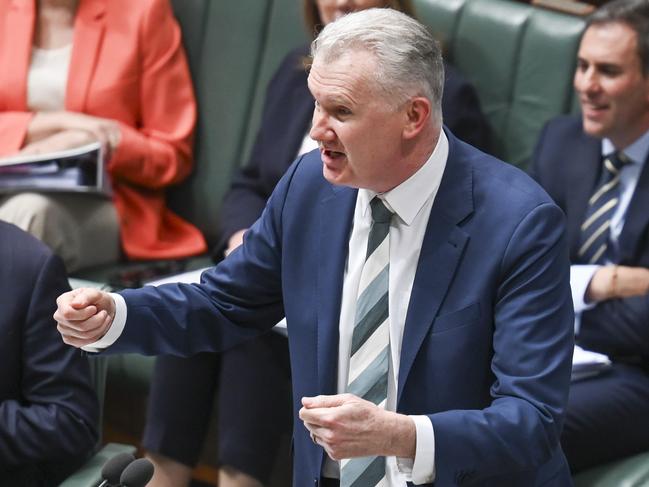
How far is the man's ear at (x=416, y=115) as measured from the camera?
1598 millimetres

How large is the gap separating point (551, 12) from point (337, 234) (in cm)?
147

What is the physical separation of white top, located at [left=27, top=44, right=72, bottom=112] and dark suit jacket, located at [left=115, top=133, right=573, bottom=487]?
149cm

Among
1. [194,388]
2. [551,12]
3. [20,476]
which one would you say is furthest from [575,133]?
[20,476]

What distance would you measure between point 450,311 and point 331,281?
0.58 ft

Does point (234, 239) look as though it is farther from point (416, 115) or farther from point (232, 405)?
point (416, 115)

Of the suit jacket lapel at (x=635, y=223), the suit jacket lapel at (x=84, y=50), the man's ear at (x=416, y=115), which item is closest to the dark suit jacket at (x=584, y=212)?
the suit jacket lapel at (x=635, y=223)

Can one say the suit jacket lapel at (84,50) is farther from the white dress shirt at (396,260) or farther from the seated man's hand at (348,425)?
the seated man's hand at (348,425)

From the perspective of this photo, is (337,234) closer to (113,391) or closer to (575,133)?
(575,133)

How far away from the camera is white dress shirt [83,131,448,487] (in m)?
1.70

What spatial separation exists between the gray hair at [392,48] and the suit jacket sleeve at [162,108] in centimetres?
163

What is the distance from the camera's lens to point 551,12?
3.01m

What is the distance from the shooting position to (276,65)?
3.31 meters

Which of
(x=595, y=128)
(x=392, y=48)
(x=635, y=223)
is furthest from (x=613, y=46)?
(x=392, y=48)

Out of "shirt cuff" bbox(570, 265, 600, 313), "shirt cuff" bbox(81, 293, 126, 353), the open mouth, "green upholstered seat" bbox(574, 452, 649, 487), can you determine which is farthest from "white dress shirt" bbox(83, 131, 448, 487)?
"shirt cuff" bbox(570, 265, 600, 313)
